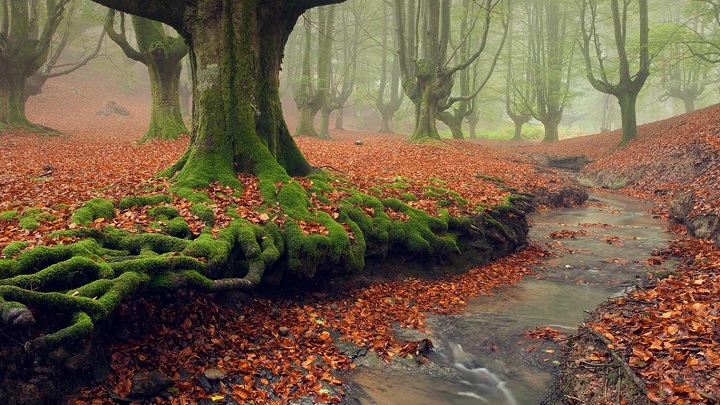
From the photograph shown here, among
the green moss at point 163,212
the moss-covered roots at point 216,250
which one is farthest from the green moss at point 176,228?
the green moss at point 163,212

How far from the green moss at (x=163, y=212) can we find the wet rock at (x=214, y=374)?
2721 mm

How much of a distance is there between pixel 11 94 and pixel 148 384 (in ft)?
74.4

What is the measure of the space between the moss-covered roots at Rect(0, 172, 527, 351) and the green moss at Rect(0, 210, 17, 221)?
2.96 ft

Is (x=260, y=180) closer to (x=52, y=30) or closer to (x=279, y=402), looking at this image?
(x=279, y=402)

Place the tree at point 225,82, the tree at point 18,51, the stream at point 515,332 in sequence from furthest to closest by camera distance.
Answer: the tree at point 18,51
the tree at point 225,82
the stream at point 515,332

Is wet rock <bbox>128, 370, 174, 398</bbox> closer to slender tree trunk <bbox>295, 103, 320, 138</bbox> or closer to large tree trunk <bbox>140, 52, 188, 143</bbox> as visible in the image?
large tree trunk <bbox>140, 52, 188, 143</bbox>

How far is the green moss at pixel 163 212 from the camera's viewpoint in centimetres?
698

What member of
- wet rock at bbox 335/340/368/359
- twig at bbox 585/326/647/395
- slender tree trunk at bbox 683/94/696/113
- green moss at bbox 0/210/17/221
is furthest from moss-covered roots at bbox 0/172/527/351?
slender tree trunk at bbox 683/94/696/113

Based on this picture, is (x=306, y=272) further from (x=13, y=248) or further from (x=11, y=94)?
(x=11, y=94)

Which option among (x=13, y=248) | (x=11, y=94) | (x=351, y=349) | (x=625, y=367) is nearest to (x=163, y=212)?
(x=13, y=248)

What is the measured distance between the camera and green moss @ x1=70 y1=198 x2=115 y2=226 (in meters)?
6.24

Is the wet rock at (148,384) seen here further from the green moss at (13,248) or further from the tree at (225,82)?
the tree at (225,82)

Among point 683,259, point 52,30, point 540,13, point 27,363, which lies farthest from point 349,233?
point 540,13

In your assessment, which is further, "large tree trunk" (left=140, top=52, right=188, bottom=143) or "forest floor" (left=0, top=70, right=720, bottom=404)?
"large tree trunk" (left=140, top=52, right=188, bottom=143)
